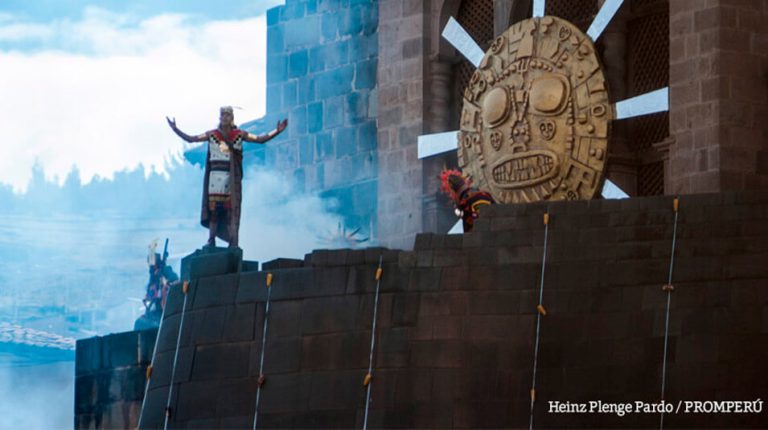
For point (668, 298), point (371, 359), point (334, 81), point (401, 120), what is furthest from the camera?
point (334, 81)

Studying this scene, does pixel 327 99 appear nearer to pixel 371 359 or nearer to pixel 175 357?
pixel 175 357

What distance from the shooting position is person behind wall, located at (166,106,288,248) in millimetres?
29953

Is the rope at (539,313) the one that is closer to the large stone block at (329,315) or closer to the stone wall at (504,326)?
the stone wall at (504,326)

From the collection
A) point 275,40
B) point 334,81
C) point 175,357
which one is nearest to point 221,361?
point 175,357

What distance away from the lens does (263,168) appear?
3797 centimetres

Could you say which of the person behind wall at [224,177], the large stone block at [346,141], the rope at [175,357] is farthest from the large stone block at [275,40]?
the rope at [175,357]

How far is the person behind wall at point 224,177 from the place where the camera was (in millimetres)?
29953

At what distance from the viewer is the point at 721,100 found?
91.9 feet

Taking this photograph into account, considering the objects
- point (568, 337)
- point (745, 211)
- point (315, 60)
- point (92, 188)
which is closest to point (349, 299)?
point (568, 337)

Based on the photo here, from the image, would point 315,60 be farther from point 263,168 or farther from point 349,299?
point 349,299

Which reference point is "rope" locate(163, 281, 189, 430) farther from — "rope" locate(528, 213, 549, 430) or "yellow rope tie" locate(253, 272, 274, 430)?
"rope" locate(528, 213, 549, 430)

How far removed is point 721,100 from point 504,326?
5.08 metres

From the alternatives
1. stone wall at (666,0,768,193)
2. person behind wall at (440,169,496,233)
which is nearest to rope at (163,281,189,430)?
person behind wall at (440,169,496,233)

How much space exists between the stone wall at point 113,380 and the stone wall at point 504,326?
2478mm
